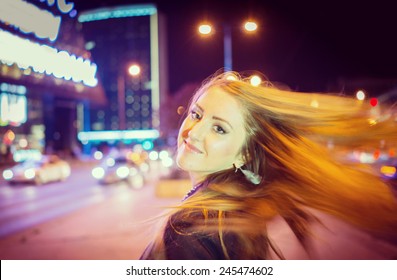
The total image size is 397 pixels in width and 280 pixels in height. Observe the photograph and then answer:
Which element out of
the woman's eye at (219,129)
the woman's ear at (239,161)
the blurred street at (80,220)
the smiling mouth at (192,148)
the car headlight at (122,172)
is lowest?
the blurred street at (80,220)

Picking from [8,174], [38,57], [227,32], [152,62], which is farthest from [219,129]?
[8,174]

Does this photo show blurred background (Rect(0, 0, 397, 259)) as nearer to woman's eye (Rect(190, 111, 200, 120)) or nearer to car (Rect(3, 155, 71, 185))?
woman's eye (Rect(190, 111, 200, 120))

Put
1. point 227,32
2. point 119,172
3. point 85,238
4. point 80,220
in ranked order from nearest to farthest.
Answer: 1. point 227,32
2. point 85,238
3. point 80,220
4. point 119,172

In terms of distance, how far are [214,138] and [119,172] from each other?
28.9 ft

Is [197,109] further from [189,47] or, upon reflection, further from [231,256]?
[189,47]

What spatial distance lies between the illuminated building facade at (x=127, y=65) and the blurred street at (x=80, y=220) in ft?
4.67

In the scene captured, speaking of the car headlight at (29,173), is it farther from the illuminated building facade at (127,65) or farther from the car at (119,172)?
the illuminated building facade at (127,65)

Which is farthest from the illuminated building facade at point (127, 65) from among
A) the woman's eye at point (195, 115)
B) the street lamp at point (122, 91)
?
the woman's eye at point (195, 115)

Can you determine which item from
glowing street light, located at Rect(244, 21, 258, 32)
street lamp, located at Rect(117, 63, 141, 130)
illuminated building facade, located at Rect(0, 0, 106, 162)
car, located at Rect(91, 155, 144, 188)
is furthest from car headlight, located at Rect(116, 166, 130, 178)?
glowing street light, located at Rect(244, 21, 258, 32)

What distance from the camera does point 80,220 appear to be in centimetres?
531

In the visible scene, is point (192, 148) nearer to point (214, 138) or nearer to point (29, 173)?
point (214, 138)

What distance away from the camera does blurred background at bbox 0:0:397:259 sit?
3271 millimetres

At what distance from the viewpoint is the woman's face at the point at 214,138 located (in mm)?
1479

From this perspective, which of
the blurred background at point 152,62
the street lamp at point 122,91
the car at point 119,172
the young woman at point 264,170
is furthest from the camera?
the car at point 119,172
